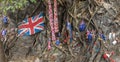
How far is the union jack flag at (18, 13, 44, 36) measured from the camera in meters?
9.26

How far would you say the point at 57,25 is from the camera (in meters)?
8.80

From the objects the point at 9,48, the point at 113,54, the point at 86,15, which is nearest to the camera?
the point at 113,54

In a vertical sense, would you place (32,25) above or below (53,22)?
below

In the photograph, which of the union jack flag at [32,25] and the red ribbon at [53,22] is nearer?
the red ribbon at [53,22]

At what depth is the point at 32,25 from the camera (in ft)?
30.5

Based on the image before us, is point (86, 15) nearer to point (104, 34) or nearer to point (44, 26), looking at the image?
point (104, 34)

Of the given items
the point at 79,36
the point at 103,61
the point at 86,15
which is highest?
the point at 86,15

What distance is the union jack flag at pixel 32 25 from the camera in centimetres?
926

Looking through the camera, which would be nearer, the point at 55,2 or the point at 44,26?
the point at 55,2

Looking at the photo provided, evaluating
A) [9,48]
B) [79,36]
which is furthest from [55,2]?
[9,48]

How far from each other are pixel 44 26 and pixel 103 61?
7.36 feet

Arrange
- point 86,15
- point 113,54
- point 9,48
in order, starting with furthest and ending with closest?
point 9,48 < point 86,15 < point 113,54

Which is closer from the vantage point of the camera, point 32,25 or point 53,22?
point 53,22

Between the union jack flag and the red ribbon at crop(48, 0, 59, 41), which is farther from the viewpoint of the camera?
the union jack flag
